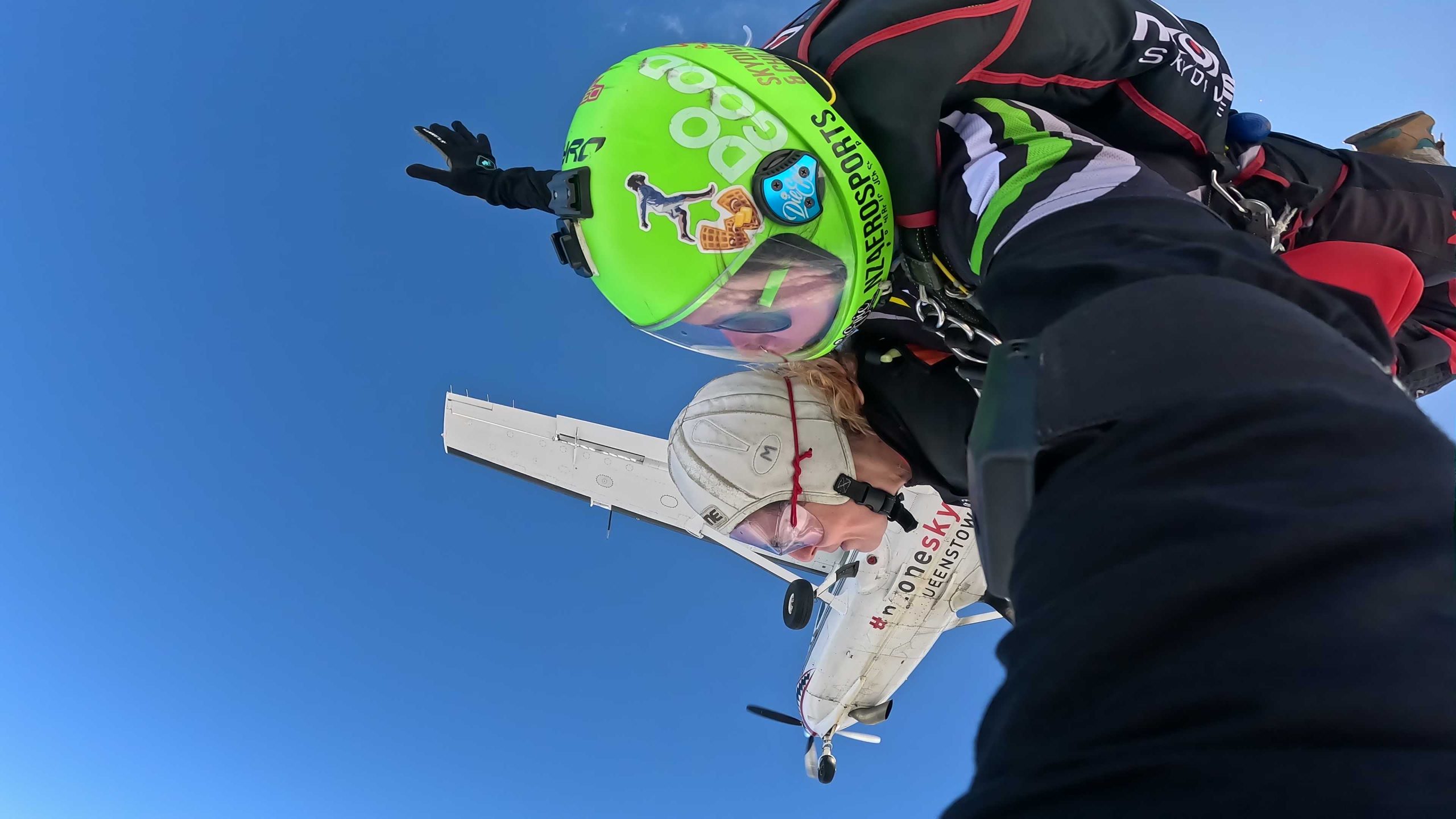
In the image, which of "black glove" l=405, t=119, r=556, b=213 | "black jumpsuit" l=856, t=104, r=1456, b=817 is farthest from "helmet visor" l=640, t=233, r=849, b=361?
"black jumpsuit" l=856, t=104, r=1456, b=817

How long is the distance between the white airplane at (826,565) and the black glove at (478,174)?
2127 mm

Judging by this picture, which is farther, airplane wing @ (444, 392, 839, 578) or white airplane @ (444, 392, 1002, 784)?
airplane wing @ (444, 392, 839, 578)

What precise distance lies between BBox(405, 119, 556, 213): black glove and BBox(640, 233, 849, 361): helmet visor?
1.99ft

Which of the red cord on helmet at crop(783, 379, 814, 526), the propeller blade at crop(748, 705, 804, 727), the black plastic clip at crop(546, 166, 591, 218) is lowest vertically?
the propeller blade at crop(748, 705, 804, 727)

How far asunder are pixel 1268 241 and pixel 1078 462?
2.44 meters

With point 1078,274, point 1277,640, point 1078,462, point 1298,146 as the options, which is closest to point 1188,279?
point 1078,274

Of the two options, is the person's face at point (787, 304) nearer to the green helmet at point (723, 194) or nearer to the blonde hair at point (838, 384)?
the green helmet at point (723, 194)

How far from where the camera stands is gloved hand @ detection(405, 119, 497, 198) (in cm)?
254

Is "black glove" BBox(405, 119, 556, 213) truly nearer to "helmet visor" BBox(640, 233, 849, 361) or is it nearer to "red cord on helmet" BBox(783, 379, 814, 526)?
"helmet visor" BBox(640, 233, 849, 361)

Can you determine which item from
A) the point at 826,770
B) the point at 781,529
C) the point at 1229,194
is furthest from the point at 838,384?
the point at 826,770

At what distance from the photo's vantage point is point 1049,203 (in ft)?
4.93

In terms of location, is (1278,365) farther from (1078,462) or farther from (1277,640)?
(1277,640)

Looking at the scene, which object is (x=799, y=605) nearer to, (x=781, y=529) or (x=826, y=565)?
(x=781, y=529)

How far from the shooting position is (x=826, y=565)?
619cm
